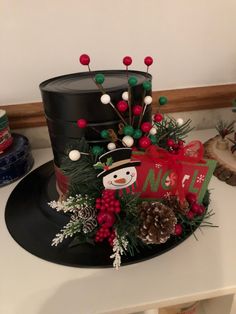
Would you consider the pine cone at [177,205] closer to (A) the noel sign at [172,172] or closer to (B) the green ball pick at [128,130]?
(A) the noel sign at [172,172]

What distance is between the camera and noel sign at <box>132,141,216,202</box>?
1.51 feet

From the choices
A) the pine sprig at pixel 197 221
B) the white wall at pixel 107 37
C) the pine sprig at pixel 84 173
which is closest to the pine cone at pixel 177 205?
the pine sprig at pixel 197 221

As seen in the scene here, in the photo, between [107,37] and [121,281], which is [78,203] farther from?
[107,37]

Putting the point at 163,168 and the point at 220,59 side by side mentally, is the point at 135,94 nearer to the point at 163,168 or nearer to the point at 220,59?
the point at 163,168

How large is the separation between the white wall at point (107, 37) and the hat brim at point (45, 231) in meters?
0.28

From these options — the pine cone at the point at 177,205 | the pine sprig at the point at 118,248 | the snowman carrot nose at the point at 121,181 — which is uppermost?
the snowman carrot nose at the point at 121,181

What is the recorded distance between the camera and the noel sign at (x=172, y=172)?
460mm

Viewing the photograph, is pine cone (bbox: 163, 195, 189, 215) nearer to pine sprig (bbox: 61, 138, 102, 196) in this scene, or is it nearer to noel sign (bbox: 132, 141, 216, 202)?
noel sign (bbox: 132, 141, 216, 202)

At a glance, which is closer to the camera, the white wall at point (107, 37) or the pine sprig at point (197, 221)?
the pine sprig at point (197, 221)

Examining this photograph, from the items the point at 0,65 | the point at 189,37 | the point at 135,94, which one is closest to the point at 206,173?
the point at 135,94

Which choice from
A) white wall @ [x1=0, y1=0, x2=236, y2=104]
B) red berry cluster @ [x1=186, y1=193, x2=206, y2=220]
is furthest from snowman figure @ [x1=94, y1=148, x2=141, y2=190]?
white wall @ [x1=0, y1=0, x2=236, y2=104]

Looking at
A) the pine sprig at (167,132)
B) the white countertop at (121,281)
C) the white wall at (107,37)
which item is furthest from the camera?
the white wall at (107,37)

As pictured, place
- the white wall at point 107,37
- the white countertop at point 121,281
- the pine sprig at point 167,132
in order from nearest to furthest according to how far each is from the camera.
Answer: the white countertop at point 121,281 → the pine sprig at point 167,132 → the white wall at point 107,37

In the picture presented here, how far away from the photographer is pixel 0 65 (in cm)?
72
